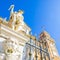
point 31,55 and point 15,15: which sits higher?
point 15,15

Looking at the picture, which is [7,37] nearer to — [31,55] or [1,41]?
[1,41]

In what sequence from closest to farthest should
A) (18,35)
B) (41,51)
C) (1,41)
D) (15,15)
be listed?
(1,41) → (18,35) → (41,51) → (15,15)

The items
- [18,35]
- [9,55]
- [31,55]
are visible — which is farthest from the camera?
[31,55]

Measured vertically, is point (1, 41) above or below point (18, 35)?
below

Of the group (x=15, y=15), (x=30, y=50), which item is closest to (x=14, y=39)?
(x=30, y=50)

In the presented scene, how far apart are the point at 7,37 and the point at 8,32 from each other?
0.71 ft

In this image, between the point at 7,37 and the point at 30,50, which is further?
the point at 30,50

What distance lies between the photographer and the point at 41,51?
757 centimetres

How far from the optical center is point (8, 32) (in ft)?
18.8

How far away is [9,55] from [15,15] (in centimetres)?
368

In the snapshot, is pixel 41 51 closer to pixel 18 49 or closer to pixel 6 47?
pixel 18 49

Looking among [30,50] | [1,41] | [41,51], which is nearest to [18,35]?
[1,41]

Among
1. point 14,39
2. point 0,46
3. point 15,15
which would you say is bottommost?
point 0,46

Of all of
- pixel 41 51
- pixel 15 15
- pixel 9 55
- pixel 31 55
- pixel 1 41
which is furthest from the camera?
pixel 15 15
